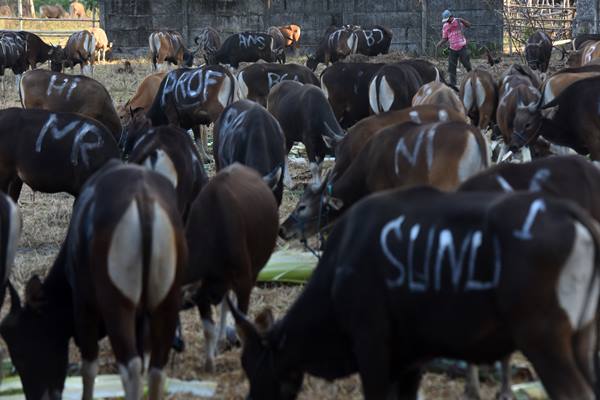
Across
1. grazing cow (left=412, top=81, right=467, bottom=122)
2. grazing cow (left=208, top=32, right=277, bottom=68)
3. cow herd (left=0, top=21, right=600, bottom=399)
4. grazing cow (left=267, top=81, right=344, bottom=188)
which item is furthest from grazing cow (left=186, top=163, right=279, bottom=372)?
grazing cow (left=208, top=32, right=277, bottom=68)

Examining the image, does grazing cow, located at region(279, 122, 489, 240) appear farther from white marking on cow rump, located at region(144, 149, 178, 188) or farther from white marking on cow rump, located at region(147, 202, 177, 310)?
white marking on cow rump, located at region(147, 202, 177, 310)

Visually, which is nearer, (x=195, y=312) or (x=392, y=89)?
(x=195, y=312)

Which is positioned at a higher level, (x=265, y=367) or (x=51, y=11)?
Result: (x=51, y=11)

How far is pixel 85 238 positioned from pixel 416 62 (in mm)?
13246

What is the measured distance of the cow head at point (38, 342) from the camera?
7246mm

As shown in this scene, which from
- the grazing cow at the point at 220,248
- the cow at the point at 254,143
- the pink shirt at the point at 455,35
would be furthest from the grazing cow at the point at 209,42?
the grazing cow at the point at 220,248

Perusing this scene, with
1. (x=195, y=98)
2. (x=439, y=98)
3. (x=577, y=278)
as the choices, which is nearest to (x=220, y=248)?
(x=577, y=278)

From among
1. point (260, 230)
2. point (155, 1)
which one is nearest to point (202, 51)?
point (155, 1)

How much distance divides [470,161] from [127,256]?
425cm

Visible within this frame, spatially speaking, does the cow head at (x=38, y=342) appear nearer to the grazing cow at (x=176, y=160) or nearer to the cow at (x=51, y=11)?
the grazing cow at (x=176, y=160)

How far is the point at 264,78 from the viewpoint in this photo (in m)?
19.4

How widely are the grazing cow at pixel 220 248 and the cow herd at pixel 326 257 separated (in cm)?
1

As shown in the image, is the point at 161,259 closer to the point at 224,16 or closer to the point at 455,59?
the point at 455,59

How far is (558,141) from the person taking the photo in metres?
13.6
